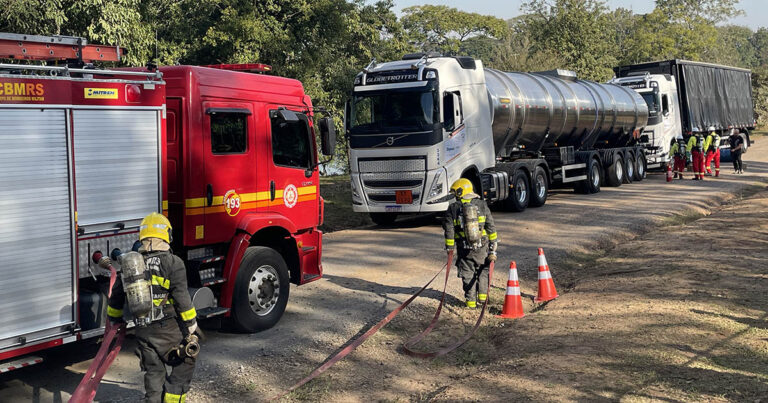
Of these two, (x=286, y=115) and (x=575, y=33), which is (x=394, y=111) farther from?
(x=575, y=33)

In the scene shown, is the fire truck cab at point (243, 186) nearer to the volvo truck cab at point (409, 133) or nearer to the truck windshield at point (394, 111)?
the volvo truck cab at point (409, 133)

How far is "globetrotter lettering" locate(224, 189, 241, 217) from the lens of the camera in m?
8.03

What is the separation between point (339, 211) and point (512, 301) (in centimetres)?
1143

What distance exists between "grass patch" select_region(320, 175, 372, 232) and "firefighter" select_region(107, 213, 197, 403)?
12.3 metres

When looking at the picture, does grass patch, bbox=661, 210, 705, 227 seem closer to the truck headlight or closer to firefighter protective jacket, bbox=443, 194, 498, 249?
the truck headlight

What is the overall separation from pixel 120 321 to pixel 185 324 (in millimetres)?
507

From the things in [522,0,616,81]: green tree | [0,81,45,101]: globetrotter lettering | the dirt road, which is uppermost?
[522,0,616,81]: green tree

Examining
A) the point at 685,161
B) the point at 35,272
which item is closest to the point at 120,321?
the point at 35,272

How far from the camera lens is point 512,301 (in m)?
9.51

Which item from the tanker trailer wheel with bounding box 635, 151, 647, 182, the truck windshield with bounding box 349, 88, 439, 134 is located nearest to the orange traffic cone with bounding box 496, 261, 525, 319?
the truck windshield with bounding box 349, 88, 439, 134

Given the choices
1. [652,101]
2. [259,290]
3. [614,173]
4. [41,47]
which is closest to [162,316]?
[259,290]

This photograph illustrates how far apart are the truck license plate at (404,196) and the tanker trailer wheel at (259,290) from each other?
754 cm

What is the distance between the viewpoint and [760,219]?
16.2m

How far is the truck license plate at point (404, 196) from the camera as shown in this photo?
1608 centimetres
